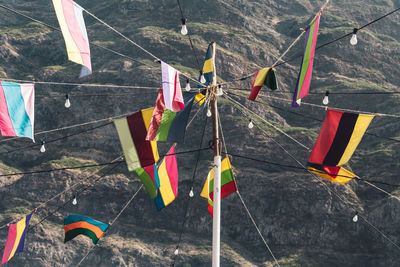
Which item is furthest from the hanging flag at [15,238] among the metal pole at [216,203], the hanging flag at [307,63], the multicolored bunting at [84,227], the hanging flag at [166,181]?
the hanging flag at [307,63]

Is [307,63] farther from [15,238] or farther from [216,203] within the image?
[15,238]

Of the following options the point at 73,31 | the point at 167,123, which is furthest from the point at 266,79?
the point at 73,31

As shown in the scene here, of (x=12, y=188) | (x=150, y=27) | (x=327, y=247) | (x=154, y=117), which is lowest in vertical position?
(x=12, y=188)

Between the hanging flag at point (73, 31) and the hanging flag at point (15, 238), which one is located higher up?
the hanging flag at point (73, 31)

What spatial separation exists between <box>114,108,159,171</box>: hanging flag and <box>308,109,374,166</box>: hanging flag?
458cm

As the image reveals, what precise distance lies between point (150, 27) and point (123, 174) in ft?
140

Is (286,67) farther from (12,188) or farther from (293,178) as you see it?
(12,188)

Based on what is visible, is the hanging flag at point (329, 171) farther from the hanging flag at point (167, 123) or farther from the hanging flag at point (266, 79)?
the hanging flag at point (167, 123)

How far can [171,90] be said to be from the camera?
16.8 m

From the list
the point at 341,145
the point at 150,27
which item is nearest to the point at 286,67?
the point at 150,27

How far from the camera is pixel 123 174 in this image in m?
94.6

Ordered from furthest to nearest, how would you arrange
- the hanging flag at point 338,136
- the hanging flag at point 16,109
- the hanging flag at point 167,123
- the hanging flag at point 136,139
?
the hanging flag at point 136,139
the hanging flag at point 167,123
the hanging flag at point 338,136
the hanging flag at point 16,109

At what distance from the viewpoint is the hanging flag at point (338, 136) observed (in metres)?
17.5

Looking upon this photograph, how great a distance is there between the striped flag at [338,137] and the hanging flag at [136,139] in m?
4.55
